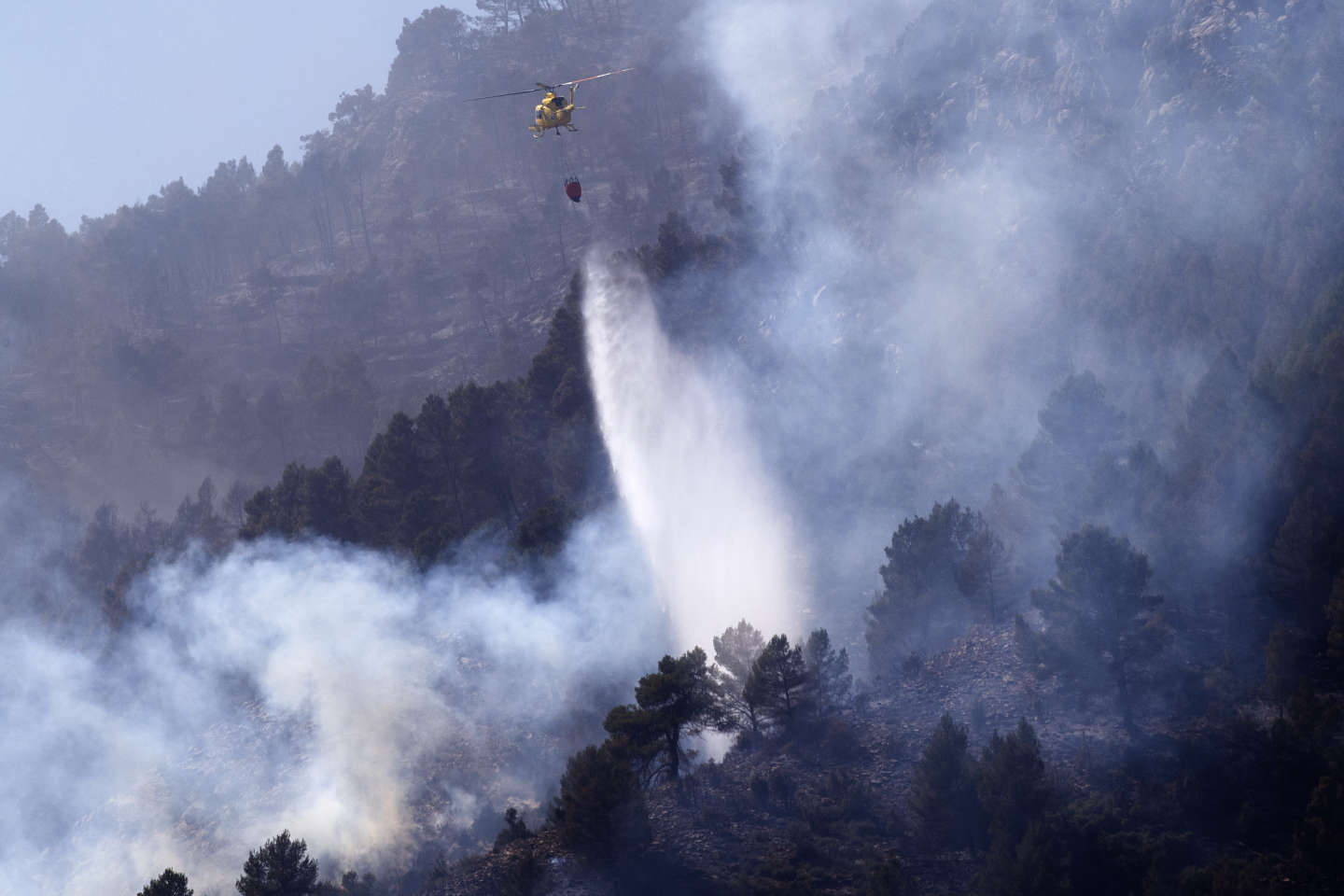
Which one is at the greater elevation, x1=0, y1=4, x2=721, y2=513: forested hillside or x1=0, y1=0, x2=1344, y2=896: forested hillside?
x1=0, y1=4, x2=721, y2=513: forested hillside

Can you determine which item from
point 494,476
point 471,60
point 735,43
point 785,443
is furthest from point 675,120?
point 494,476

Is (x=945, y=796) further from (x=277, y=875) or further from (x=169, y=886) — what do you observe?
(x=169, y=886)

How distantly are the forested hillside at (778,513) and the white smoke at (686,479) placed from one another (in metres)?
0.30

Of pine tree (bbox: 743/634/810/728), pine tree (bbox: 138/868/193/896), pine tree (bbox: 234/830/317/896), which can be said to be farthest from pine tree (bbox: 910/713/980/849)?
pine tree (bbox: 138/868/193/896)

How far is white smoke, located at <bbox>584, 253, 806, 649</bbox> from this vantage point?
159 ft

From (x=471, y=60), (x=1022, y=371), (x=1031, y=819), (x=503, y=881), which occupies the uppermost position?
(x=471, y=60)

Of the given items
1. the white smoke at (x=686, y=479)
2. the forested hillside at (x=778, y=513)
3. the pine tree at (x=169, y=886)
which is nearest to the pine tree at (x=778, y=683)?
the forested hillside at (x=778, y=513)

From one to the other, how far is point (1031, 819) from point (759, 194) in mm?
55358

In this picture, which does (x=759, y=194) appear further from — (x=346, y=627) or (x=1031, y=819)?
(x=1031, y=819)

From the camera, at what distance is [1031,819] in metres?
23.9

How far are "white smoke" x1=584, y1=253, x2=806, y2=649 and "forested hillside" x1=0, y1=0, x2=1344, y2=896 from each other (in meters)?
0.30

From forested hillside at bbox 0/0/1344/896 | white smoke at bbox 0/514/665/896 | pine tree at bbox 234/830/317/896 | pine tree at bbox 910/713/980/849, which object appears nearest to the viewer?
pine tree at bbox 910/713/980/849

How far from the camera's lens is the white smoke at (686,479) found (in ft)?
159

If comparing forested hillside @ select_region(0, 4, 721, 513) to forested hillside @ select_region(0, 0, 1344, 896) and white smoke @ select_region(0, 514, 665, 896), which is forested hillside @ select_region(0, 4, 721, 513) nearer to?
forested hillside @ select_region(0, 0, 1344, 896)
